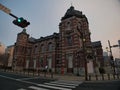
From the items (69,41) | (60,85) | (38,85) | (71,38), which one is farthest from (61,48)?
(38,85)

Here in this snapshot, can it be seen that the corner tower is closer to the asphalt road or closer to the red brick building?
the red brick building

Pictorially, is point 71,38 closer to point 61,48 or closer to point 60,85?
point 61,48

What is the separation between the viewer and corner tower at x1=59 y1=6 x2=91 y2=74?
23.2 meters

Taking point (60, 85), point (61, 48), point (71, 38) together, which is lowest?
point (60, 85)

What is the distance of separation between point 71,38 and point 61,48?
4186 millimetres

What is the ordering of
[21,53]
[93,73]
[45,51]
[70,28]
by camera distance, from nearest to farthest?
[93,73] < [70,28] < [45,51] < [21,53]

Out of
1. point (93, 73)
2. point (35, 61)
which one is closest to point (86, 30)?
point (93, 73)

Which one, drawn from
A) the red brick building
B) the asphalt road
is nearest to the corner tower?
the red brick building

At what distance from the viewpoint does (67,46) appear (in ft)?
81.9

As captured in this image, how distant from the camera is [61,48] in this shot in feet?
88.7

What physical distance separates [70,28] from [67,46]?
4.76m

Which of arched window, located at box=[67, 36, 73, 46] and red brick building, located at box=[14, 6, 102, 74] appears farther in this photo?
arched window, located at box=[67, 36, 73, 46]

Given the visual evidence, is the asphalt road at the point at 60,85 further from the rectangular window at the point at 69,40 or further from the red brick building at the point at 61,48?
the rectangular window at the point at 69,40

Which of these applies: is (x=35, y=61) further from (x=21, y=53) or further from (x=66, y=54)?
(x=66, y=54)
